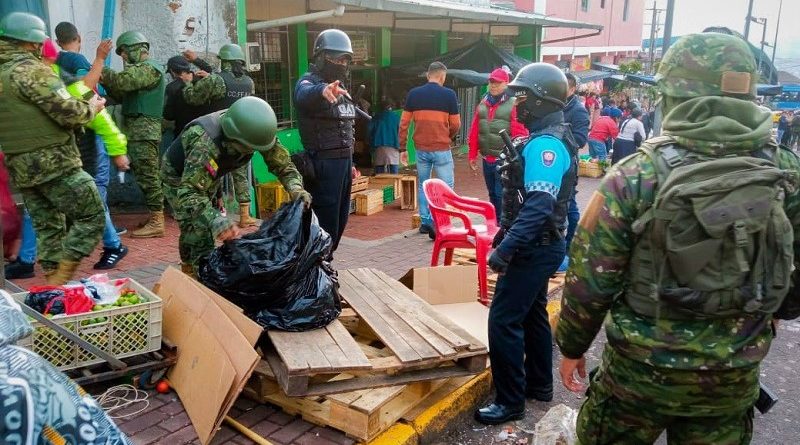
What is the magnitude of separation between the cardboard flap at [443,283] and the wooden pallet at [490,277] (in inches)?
13.1

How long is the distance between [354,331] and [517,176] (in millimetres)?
1448

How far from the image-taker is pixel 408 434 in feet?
10.4

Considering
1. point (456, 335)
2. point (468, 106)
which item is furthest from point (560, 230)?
point (468, 106)

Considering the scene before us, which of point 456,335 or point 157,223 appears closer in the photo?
point 456,335

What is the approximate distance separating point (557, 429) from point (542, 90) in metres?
1.72

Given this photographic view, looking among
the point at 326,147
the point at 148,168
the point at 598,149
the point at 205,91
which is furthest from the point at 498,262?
the point at 598,149

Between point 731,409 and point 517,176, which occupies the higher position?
point 517,176

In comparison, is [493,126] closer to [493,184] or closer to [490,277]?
[493,184]

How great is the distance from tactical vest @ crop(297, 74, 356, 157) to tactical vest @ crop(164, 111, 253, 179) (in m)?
0.88

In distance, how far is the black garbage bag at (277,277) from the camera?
340cm

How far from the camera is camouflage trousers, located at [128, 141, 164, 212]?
21.3 ft

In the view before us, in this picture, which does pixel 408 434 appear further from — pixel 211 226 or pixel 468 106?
pixel 468 106

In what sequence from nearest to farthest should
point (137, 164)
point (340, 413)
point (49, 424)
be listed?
1. point (49, 424)
2. point (340, 413)
3. point (137, 164)

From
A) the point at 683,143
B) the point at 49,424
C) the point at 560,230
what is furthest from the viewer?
the point at 560,230
